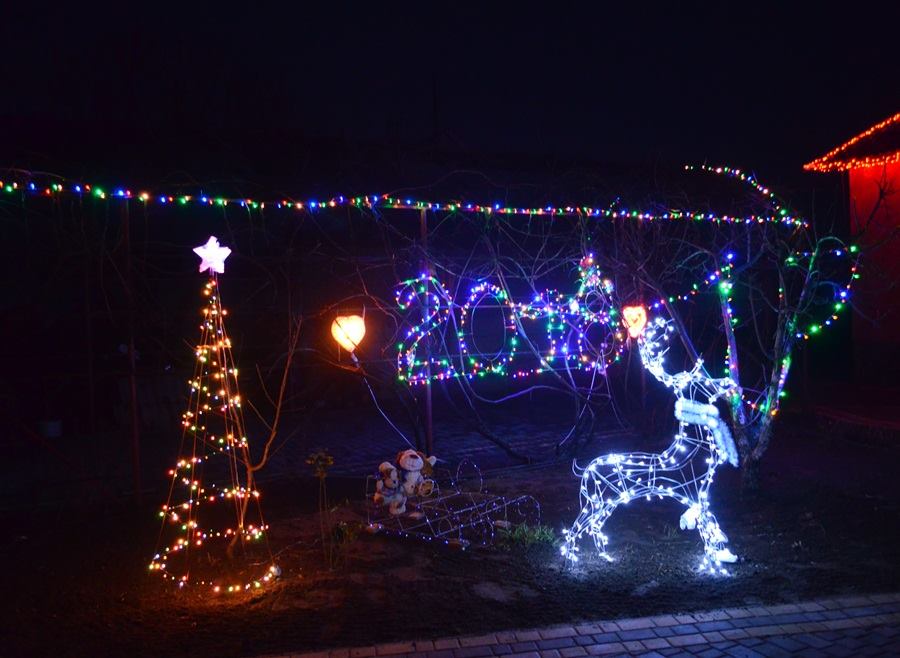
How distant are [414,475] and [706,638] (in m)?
3.21

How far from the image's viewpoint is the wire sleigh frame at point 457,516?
5.98 metres

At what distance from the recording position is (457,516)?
21.1 ft

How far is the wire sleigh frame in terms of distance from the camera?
19.6ft

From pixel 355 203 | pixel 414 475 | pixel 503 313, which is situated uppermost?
pixel 355 203

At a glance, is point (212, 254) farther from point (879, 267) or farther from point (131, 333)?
point (879, 267)

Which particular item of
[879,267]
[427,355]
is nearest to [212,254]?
[427,355]

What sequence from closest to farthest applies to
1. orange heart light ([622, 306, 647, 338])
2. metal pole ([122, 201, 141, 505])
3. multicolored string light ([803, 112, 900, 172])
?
metal pole ([122, 201, 141, 505]), orange heart light ([622, 306, 647, 338]), multicolored string light ([803, 112, 900, 172])

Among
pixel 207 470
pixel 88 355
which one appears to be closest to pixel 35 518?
pixel 88 355

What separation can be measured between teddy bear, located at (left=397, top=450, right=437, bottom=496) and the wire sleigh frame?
0.37ft

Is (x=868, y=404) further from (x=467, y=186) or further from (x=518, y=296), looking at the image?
(x=467, y=186)

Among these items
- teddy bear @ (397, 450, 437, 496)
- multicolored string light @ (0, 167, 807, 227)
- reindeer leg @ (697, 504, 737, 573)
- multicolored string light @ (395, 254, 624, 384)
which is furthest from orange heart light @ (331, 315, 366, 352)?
reindeer leg @ (697, 504, 737, 573)

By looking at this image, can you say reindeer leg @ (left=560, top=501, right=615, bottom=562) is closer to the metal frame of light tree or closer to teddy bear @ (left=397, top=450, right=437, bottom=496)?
teddy bear @ (left=397, top=450, right=437, bottom=496)

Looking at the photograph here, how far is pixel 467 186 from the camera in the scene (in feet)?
39.2

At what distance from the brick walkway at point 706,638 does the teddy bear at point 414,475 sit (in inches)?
104
